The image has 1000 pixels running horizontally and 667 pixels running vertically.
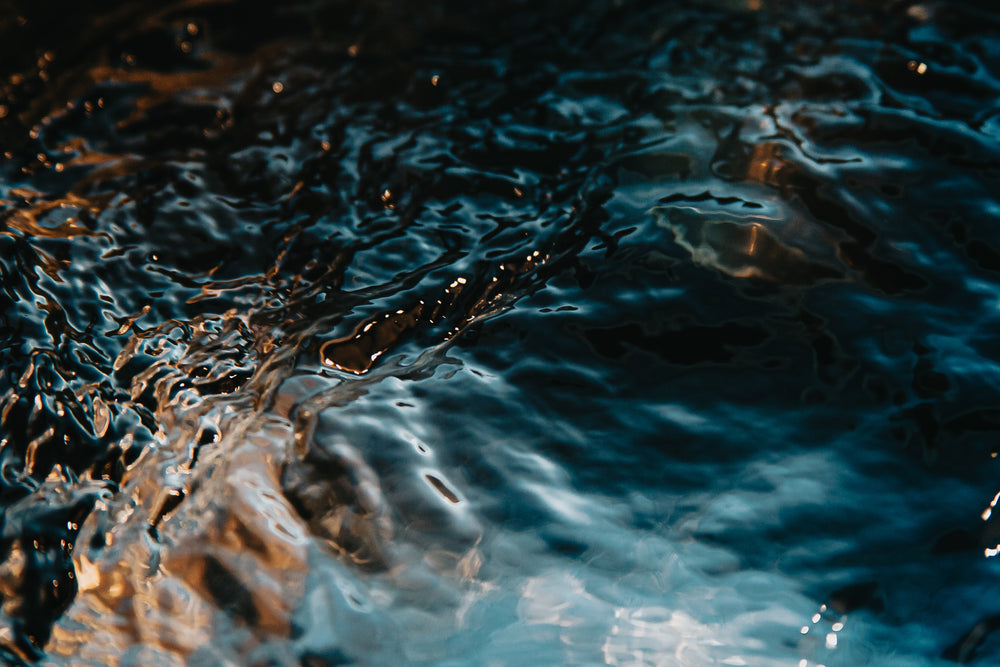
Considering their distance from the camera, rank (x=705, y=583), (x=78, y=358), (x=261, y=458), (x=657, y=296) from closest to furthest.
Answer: (x=705, y=583), (x=261, y=458), (x=78, y=358), (x=657, y=296)

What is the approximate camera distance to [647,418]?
4.38ft

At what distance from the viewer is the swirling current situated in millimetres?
1090

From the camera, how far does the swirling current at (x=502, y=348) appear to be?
1.09 m

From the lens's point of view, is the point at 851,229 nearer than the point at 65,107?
Yes

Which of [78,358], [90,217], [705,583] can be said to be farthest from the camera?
[90,217]

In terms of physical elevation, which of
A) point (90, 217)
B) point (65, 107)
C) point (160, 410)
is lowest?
point (160, 410)

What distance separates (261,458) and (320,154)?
901 millimetres

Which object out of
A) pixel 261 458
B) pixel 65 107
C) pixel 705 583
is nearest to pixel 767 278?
pixel 705 583

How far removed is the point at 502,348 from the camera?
1.43 meters

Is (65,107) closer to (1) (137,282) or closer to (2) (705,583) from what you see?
(1) (137,282)

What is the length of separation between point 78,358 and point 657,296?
3.53ft

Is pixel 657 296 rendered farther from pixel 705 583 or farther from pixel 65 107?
pixel 65 107

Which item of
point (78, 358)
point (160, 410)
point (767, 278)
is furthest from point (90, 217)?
point (767, 278)

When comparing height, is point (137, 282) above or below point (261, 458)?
above
